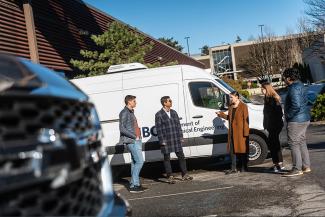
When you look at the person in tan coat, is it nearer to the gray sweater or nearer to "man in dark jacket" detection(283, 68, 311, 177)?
"man in dark jacket" detection(283, 68, 311, 177)

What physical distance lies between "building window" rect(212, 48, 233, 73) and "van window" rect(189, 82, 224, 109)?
8453 cm

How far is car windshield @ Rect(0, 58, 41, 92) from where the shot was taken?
273cm

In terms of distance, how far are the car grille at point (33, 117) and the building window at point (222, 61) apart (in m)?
92.9

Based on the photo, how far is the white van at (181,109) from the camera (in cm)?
1089

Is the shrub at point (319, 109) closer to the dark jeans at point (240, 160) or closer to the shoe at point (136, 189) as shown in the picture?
the dark jeans at point (240, 160)

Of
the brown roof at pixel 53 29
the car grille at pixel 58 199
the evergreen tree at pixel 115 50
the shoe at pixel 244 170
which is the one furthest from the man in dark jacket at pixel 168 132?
the car grille at pixel 58 199

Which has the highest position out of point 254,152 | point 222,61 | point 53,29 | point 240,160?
point 222,61

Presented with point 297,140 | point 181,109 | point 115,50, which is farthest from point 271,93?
point 115,50

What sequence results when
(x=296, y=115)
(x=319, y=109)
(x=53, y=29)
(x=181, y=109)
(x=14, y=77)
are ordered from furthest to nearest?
(x=319, y=109), (x=53, y=29), (x=181, y=109), (x=296, y=115), (x=14, y=77)

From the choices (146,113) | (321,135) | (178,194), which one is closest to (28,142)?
(178,194)

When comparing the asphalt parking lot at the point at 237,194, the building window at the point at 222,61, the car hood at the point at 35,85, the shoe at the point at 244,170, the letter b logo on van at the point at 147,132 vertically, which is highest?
the building window at the point at 222,61

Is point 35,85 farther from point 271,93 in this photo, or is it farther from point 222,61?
point 222,61

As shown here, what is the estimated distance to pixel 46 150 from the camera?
2.43 m

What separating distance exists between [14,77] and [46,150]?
796 millimetres
